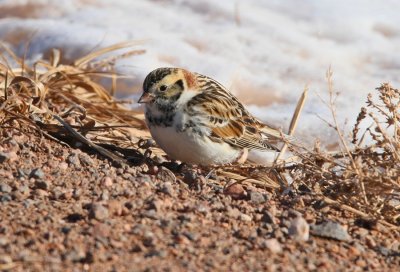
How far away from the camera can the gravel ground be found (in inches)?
141

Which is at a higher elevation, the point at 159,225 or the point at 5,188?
the point at 159,225

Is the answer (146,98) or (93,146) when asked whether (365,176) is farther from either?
(93,146)

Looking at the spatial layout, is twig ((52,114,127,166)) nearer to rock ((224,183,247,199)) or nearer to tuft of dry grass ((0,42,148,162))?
tuft of dry grass ((0,42,148,162))

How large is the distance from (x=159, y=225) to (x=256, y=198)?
0.78 metres

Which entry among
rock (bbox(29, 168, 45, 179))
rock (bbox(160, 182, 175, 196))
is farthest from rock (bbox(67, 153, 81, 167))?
rock (bbox(160, 182, 175, 196))

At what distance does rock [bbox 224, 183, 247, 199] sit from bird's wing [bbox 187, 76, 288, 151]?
2.21ft

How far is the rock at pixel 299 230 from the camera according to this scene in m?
4.04

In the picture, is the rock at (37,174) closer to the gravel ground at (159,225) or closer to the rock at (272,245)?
the gravel ground at (159,225)

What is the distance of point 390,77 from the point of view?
9.01 meters

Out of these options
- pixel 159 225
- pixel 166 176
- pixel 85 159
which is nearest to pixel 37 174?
pixel 85 159

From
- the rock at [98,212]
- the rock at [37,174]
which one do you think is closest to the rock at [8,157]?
the rock at [37,174]

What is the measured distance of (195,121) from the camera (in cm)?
Answer: 528

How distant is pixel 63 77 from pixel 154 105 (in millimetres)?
1825

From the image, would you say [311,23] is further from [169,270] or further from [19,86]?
[169,270]
